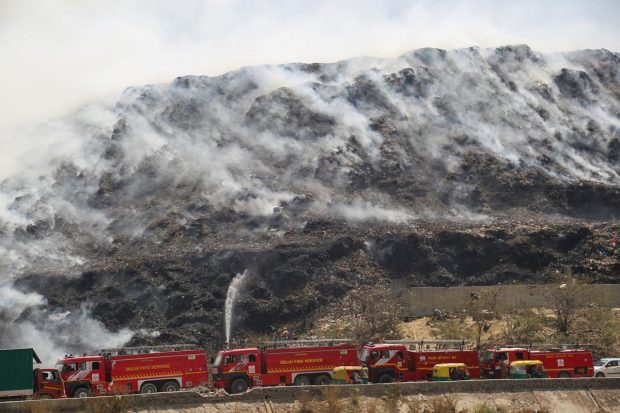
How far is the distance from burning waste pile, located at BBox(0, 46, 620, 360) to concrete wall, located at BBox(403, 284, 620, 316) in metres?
8.64

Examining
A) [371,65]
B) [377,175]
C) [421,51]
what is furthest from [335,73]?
[377,175]

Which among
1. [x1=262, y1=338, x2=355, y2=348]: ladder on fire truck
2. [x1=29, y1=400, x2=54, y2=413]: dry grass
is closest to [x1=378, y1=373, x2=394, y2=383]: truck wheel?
[x1=262, y1=338, x2=355, y2=348]: ladder on fire truck

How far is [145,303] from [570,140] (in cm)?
5106

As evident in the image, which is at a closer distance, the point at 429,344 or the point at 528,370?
the point at 528,370

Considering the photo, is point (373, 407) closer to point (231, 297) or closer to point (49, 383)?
point (49, 383)

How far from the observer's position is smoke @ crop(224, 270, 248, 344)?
65.9 meters

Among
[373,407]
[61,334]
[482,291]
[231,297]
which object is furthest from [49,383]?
[482,291]

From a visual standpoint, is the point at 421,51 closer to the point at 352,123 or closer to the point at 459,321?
the point at 352,123

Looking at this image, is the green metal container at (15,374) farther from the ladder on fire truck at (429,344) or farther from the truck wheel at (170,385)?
the ladder on fire truck at (429,344)

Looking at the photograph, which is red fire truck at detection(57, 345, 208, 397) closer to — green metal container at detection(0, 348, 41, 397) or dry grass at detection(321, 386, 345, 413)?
green metal container at detection(0, 348, 41, 397)

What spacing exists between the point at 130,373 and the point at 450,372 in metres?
14.6

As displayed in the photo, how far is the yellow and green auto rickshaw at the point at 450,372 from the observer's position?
40.2 meters

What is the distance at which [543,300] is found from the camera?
6038 centimetres

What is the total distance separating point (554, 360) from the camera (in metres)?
42.3
